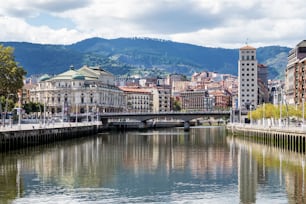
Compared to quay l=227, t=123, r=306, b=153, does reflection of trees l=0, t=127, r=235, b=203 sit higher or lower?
lower

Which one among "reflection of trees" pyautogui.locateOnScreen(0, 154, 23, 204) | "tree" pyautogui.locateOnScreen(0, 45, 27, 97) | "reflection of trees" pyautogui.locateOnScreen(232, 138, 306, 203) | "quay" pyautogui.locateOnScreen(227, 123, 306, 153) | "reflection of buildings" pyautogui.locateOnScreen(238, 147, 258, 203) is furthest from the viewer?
"tree" pyautogui.locateOnScreen(0, 45, 27, 97)

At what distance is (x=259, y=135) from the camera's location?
4358 inches

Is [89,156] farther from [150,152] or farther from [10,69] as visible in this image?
[10,69]

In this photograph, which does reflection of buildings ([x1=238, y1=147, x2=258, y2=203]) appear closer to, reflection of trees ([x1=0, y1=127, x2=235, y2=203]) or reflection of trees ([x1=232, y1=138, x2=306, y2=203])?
reflection of trees ([x1=232, y1=138, x2=306, y2=203])

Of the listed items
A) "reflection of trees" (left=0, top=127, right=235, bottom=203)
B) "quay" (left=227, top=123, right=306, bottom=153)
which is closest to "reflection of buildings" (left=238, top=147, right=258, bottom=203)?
"reflection of trees" (left=0, top=127, right=235, bottom=203)

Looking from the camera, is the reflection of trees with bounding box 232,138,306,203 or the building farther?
the building

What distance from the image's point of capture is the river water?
42.5 meters

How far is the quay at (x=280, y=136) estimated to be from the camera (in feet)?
247

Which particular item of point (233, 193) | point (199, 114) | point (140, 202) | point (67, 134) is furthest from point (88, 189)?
point (199, 114)

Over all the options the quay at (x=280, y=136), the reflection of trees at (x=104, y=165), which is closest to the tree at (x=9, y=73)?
the reflection of trees at (x=104, y=165)

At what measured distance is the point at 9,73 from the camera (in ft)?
387

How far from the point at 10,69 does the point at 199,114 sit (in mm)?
65756

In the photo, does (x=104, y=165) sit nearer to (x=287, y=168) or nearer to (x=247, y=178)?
(x=247, y=178)

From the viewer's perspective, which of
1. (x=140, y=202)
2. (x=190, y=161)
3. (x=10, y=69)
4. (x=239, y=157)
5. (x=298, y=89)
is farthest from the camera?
(x=298, y=89)
